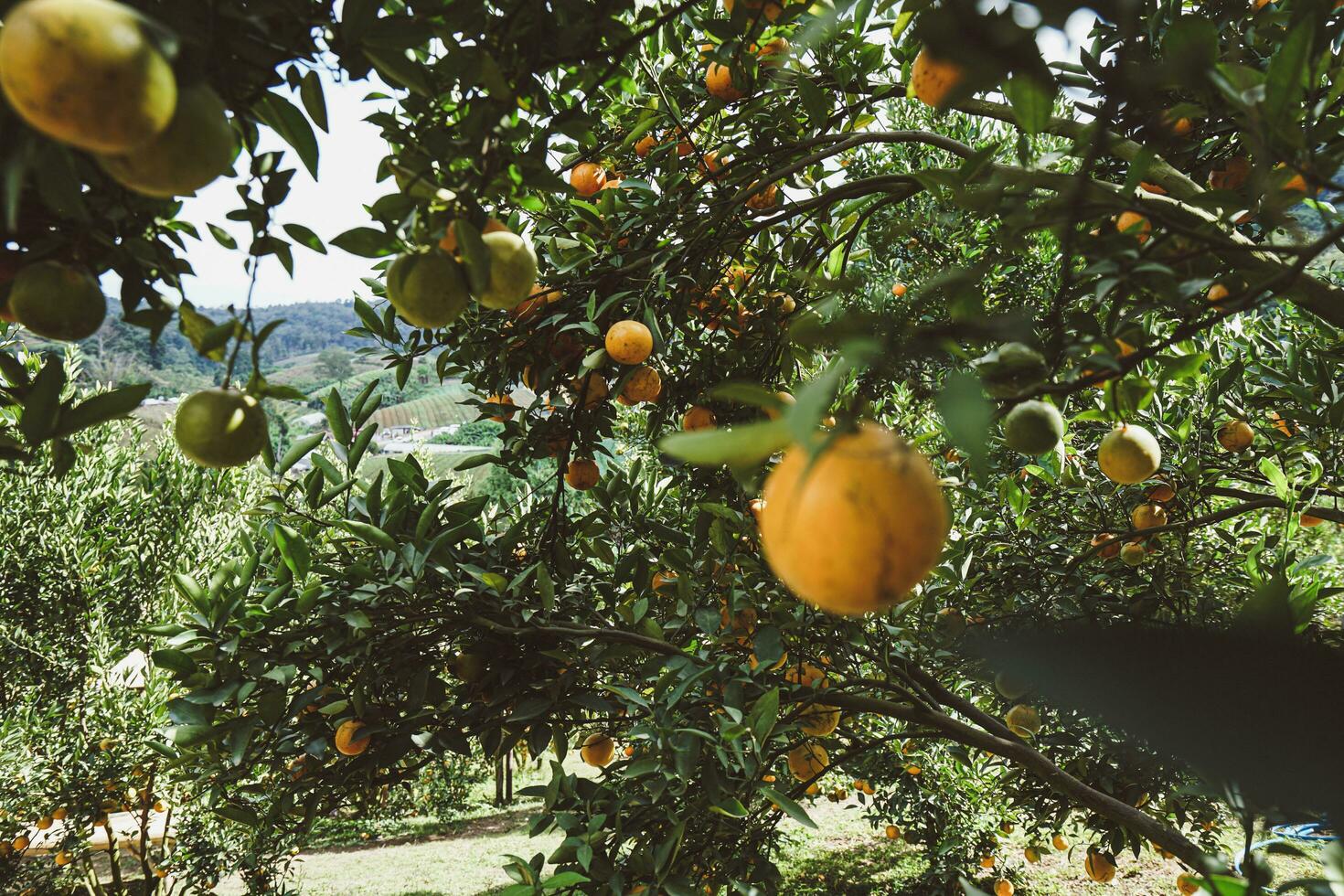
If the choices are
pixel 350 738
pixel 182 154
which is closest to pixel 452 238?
pixel 182 154

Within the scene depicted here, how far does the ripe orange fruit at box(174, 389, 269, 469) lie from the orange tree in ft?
0.83

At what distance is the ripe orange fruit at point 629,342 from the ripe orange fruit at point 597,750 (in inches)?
48.2

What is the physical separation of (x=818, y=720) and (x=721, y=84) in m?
1.89

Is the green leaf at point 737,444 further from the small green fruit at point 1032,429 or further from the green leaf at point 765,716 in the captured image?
the green leaf at point 765,716

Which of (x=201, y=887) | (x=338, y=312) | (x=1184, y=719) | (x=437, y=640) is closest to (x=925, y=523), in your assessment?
(x=1184, y=719)

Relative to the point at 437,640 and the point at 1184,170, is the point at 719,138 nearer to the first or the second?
the point at 1184,170

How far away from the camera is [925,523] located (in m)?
0.63

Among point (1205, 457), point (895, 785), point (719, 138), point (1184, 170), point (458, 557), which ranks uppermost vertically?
point (719, 138)

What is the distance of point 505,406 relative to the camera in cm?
249

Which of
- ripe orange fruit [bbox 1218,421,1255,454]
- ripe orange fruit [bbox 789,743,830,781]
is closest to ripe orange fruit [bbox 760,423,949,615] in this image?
ripe orange fruit [bbox 789,743,830,781]

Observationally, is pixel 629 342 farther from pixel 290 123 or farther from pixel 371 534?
pixel 290 123

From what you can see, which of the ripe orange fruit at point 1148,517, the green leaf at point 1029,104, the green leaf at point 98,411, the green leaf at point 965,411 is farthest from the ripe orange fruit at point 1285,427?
the green leaf at point 98,411

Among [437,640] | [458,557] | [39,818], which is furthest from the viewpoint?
[39,818]

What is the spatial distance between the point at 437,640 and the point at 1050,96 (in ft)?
6.21
